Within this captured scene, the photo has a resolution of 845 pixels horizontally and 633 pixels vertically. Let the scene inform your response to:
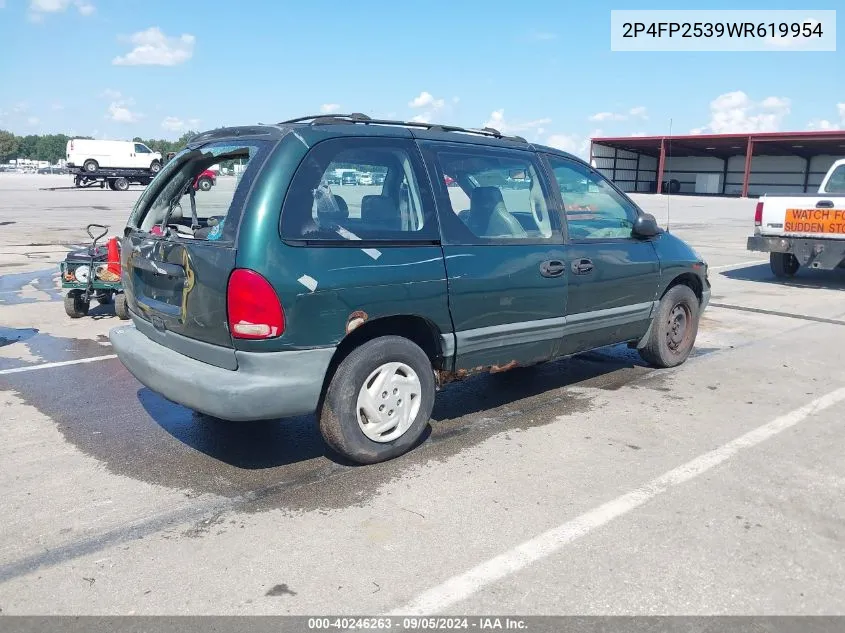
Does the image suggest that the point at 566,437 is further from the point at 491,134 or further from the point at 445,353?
the point at 491,134

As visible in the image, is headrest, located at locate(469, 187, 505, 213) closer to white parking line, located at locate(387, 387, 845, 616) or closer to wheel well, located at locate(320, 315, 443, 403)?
wheel well, located at locate(320, 315, 443, 403)

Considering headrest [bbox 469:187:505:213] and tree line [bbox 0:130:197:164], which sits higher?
tree line [bbox 0:130:197:164]

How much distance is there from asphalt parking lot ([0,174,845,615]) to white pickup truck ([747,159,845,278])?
4.88m

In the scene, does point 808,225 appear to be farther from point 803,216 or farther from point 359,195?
point 359,195

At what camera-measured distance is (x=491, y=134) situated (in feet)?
16.1

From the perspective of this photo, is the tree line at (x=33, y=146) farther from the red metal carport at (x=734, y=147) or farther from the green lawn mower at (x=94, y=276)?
the green lawn mower at (x=94, y=276)

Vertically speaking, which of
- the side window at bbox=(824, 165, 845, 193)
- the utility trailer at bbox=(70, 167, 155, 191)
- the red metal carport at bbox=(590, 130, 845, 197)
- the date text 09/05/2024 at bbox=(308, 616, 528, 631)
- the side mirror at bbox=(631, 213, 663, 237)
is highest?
the red metal carport at bbox=(590, 130, 845, 197)

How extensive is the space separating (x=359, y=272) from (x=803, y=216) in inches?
357

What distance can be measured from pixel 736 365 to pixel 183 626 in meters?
5.35

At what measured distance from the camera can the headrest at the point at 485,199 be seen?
179 inches

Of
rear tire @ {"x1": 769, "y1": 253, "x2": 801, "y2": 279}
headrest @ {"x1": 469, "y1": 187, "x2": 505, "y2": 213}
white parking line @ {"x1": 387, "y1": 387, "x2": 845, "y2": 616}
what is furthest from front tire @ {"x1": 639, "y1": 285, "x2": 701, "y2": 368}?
rear tire @ {"x1": 769, "y1": 253, "x2": 801, "y2": 279}

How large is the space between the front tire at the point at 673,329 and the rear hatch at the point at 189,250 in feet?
11.9

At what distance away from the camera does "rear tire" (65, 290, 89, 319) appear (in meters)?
7.88

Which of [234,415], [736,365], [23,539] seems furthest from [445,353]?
[736,365]
